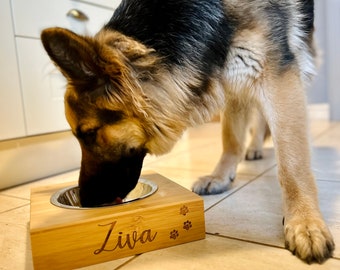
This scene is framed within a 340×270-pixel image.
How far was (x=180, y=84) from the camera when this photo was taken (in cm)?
95

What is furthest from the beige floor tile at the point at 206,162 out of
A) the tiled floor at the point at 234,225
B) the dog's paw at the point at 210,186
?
the dog's paw at the point at 210,186

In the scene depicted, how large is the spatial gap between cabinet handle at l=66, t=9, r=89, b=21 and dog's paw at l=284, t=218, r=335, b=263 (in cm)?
154

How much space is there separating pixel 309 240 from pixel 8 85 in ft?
4.55

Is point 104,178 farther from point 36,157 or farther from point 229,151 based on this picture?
point 36,157

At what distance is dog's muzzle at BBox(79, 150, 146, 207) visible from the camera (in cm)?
94

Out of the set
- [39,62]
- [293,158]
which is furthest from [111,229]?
[39,62]

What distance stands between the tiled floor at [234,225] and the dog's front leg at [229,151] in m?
0.05

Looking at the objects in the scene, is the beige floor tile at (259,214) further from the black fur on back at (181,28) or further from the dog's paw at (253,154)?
the dog's paw at (253,154)

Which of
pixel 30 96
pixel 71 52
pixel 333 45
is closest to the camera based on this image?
pixel 71 52

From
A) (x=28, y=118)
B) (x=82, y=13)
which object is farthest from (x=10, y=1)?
(x=28, y=118)

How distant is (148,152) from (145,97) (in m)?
0.18

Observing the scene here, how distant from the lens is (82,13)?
1885 mm

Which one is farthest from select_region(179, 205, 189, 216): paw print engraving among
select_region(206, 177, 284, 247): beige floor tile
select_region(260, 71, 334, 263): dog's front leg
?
select_region(260, 71, 334, 263): dog's front leg

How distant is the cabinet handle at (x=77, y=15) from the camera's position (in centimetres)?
185
